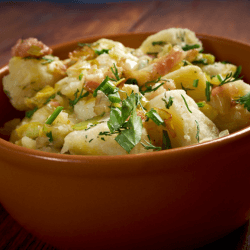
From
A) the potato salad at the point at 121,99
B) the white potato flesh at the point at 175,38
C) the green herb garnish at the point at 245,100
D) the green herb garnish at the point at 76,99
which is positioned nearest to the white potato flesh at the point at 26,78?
the potato salad at the point at 121,99

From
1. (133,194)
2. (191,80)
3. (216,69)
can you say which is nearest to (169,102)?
(191,80)

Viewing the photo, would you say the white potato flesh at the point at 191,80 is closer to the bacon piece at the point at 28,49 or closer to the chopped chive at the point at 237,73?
the chopped chive at the point at 237,73

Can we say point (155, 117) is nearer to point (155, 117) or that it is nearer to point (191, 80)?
point (155, 117)

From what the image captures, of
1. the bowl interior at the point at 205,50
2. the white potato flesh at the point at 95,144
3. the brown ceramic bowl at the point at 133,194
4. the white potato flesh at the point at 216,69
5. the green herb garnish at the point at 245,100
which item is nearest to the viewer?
the brown ceramic bowl at the point at 133,194

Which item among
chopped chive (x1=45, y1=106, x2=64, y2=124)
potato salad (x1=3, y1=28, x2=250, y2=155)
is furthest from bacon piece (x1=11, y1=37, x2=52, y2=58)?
chopped chive (x1=45, y1=106, x2=64, y2=124)

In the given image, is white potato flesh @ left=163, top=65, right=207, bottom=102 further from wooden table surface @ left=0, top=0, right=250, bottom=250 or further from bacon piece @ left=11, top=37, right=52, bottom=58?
wooden table surface @ left=0, top=0, right=250, bottom=250

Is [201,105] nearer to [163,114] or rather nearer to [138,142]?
[163,114]
